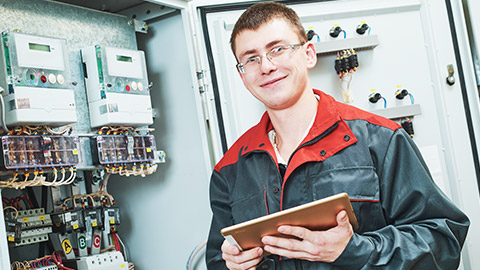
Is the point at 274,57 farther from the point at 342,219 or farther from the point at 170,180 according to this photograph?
the point at 170,180

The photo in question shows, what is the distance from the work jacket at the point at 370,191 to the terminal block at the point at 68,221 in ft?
3.24

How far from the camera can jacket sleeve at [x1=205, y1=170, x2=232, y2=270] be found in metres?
1.83

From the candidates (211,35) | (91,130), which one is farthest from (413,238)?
(91,130)

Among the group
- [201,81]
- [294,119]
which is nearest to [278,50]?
[294,119]

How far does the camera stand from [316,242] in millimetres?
1365

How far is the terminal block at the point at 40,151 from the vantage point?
1913 mm

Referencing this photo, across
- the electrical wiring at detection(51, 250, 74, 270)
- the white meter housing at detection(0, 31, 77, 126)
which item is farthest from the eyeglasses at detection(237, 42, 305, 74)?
the electrical wiring at detection(51, 250, 74, 270)

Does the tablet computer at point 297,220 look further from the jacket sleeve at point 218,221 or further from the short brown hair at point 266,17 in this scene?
the short brown hair at point 266,17

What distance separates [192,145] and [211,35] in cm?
53

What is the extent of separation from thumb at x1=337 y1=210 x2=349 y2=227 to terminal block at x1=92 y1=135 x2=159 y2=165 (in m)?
1.26

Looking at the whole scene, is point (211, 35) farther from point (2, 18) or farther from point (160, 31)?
point (2, 18)

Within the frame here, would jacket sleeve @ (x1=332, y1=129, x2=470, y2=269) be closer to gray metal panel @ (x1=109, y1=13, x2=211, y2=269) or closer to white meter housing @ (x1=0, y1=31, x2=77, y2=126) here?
gray metal panel @ (x1=109, y1=13, x2=211, y2=269)

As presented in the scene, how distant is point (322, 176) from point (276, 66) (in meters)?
0.37

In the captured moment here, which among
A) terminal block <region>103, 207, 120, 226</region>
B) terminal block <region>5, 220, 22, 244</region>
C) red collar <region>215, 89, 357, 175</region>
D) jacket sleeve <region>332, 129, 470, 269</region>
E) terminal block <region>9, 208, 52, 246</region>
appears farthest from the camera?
terminal block <region>103, 207, 120, 226</region>
